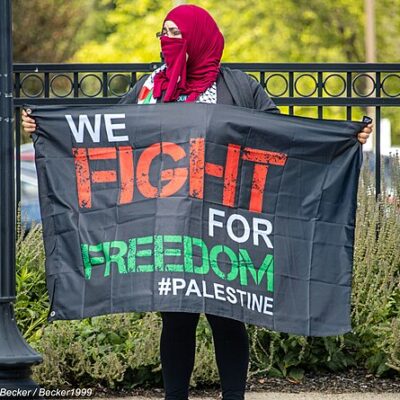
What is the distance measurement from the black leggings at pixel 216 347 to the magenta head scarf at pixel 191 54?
98cm

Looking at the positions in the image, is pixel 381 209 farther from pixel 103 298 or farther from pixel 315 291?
pixel 103 298

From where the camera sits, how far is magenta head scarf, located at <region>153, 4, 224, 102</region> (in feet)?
15.8

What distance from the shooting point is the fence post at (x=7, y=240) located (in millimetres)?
5016

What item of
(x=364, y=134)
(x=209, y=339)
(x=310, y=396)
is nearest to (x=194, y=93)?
(x=364, y=134)

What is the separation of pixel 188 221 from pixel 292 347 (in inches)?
68.4

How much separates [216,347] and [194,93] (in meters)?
1.12

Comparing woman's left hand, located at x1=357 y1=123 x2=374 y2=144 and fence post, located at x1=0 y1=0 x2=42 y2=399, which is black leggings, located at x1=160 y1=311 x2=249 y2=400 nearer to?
fence post, located at x1=0 y1=0 x2=42 y2=399

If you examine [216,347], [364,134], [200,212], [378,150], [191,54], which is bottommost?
[216,347]

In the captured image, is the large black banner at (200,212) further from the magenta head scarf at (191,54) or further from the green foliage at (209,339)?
the green foliage at (209,339)

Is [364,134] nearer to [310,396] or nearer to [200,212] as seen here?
[200,212]

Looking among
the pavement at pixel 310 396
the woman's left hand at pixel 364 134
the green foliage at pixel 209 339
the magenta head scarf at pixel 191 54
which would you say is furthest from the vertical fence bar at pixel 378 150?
the magenta head scarf at pixel 191 54

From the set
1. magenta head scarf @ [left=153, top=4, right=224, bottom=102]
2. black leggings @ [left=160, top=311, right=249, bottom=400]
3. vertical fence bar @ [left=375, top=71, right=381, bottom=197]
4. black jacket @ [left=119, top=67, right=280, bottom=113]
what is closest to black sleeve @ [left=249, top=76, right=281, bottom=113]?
black jacket @ [left=119, top=67, right=280, bottom=113]

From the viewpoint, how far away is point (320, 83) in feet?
24.3

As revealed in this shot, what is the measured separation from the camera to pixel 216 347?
16.0 ft
